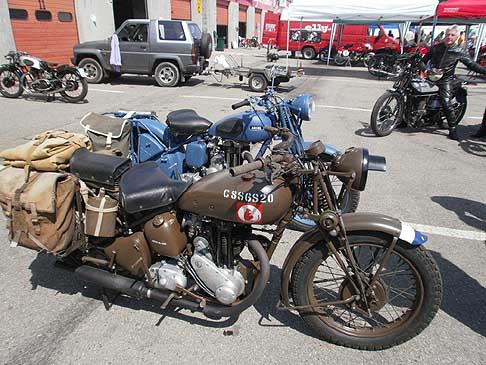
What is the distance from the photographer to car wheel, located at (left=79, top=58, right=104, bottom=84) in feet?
38.1

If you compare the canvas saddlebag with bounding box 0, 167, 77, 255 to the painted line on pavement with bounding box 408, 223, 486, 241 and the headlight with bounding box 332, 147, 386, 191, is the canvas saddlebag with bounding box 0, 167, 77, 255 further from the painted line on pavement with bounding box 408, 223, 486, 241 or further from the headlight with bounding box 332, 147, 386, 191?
the painted line on pavement with bounding box 408, 223, 486, 241

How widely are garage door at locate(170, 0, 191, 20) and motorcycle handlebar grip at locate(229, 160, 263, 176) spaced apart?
2381 centimetres

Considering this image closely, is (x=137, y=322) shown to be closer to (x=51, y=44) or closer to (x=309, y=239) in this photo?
(x=309, y=239)

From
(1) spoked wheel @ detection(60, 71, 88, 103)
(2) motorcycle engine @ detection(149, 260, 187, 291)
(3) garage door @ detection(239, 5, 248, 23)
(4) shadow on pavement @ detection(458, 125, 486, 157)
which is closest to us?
(2) motorcycle engine @ detection(149, 260, 187, 291)

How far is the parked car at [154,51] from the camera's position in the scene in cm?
1119

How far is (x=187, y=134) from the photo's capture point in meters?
3.65

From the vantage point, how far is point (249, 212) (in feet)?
6.25

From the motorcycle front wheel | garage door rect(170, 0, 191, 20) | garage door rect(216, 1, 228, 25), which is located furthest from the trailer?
garage door rect(216, 1, 228, 25)

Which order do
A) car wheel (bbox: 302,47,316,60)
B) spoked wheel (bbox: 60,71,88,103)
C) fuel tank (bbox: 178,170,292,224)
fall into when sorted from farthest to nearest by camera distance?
car wheel (bbox: 302,47,316,60), spoked wheel (bbox: 60,71,88,103), fuel tank (bbox: 178,170,292,224)

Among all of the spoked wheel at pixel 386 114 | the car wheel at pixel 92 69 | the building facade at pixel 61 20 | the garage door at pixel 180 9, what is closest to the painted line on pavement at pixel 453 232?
the spoked wheel at pixel 386 114

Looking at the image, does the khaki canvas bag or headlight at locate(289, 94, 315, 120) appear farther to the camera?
headlight at locate(289, 94, 315, 120)

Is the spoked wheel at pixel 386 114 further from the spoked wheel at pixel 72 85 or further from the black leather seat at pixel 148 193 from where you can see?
the spoked wheel at pixel 72 85

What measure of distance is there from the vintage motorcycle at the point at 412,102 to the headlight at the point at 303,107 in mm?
3409

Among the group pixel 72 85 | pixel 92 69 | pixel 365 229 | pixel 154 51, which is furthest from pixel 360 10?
pixel 365 229
